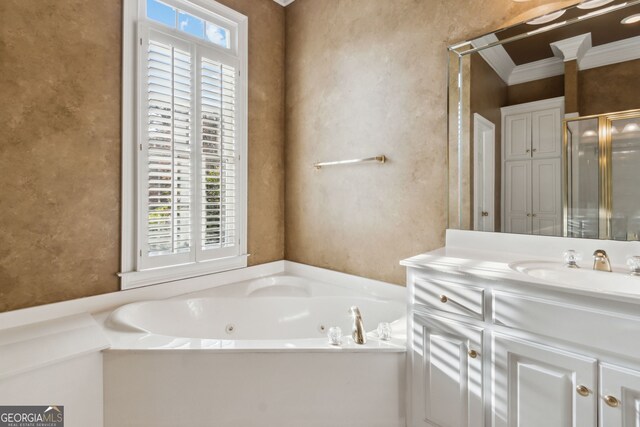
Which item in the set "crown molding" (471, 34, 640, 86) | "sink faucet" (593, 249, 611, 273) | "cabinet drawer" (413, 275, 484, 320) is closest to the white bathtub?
"cabinet drawer" (413, 275, 484, 320)

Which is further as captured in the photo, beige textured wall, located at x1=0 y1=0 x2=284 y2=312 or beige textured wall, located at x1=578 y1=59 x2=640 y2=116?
beige textured wall, located at x1=0 y1=0 x2=284 y2=312

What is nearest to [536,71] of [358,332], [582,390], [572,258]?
[572,258]

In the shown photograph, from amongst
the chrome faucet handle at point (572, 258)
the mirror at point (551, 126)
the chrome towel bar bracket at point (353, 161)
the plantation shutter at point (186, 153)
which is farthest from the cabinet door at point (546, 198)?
the plantation shutter at point (186, 153)

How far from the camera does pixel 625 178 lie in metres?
1.48

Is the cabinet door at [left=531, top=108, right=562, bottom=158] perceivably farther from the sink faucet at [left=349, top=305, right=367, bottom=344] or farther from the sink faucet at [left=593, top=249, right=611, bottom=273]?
the sink faucet at [left=349, top=305, right=367, bottom=344]

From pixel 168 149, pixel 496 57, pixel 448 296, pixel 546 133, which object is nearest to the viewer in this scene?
pixel 448 296

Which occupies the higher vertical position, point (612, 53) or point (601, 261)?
point (612, 53)

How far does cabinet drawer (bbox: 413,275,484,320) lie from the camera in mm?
1376

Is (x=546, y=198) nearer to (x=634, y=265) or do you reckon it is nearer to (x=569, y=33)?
(x=634, y=265)

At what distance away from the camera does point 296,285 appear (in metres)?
2.74

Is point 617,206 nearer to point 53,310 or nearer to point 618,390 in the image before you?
point 618,390

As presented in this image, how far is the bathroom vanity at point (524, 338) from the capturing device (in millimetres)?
1066

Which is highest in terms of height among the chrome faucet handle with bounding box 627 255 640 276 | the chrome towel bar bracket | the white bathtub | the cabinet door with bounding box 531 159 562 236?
the chrome towel bar bracket

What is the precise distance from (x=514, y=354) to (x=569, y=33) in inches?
59.5
